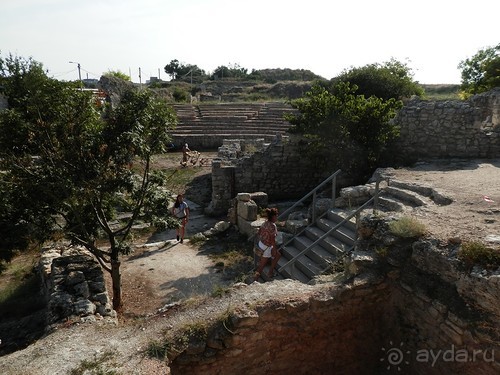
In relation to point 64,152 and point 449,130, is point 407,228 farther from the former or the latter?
point 449,130

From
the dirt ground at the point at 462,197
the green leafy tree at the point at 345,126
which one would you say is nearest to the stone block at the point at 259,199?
the green leafy tree at the point at 345,126

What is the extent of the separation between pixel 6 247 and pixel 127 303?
8.16ft

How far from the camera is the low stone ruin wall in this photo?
632 centimetres

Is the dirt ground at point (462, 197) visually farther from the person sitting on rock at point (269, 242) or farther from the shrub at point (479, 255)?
the person sitting on rock at point (269, 242)

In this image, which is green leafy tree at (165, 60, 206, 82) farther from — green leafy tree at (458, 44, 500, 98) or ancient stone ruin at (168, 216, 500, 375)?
ancient stone ruin at (168, 216, 500, 375)

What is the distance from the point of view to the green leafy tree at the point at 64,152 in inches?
259

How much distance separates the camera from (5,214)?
7016 millimetres

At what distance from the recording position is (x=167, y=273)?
30.3 feet

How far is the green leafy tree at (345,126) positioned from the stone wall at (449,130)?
149cm

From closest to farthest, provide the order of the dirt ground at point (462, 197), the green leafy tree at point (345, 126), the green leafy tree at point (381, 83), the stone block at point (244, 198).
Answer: the dirt ground at point (462, 197) → the green leafy tree at point (345, 126) → the stone block at point (244, 198) → the green leafy tree at point (381, 83)

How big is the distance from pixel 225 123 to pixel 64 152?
2033cm

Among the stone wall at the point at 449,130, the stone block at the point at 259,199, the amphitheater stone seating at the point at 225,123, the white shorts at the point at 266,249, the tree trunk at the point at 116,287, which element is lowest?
the tree trunk at the point at 116,287

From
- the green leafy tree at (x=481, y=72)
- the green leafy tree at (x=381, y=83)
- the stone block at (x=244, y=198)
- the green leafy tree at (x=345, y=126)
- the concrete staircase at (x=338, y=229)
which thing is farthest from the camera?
the green leafy tree at (x=381, y=83)

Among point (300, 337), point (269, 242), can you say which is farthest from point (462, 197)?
point (300, 337)
